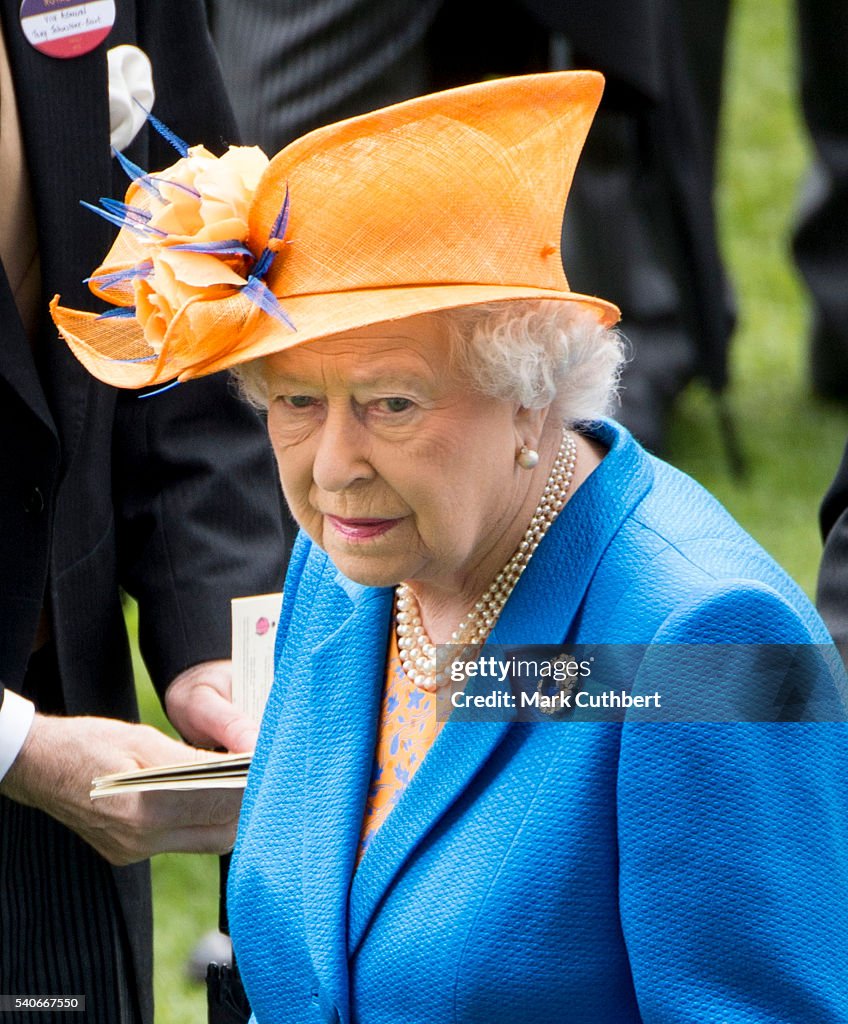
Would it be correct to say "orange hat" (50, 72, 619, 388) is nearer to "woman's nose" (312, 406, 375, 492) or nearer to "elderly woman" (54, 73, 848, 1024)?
"elderly woman" (54, 73, 848, 1024)

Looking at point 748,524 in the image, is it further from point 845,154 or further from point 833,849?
point 833,849

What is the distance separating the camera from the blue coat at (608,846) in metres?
1.95

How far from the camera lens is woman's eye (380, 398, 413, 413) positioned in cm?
211

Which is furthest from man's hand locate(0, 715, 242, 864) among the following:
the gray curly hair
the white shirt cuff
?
the gray curly hair

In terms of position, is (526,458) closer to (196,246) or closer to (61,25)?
(196,246)

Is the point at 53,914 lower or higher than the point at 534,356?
lower

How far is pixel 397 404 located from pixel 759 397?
532 centimetres

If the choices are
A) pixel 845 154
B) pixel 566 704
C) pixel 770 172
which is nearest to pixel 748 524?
pixel 845 154

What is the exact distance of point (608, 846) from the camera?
79.4 inches

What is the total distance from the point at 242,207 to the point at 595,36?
2994 mm

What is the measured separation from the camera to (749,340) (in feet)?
25.3

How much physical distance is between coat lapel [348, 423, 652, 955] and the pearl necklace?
0.03 meters

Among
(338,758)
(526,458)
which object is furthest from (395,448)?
(338,758)

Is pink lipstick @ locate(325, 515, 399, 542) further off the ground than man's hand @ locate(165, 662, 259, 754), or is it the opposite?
pink lipstick @ locate(325, 515, 399, 542)
